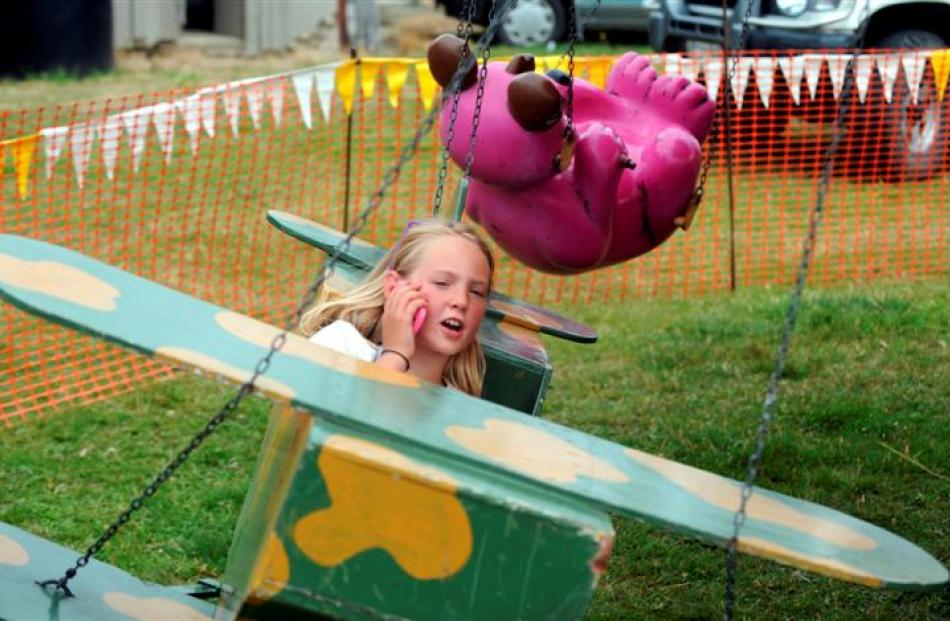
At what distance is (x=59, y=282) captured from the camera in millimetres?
2498

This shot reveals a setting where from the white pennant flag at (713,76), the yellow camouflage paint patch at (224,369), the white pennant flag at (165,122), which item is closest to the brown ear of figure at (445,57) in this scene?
the yellow camouflage paint patch at (224,369)

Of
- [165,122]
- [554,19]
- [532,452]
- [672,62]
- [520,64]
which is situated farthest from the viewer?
[554,19]

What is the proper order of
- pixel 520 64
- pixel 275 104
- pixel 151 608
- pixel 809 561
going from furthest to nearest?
pixel 275 104
pixel 520 64
pixel 151 608
pixel 809 561

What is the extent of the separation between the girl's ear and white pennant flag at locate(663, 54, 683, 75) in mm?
4087

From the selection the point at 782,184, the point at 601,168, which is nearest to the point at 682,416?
the point at 601,168

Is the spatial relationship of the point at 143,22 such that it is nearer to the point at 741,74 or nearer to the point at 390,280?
the point at 741,74

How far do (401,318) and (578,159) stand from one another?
2.94 ft

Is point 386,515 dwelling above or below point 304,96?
above

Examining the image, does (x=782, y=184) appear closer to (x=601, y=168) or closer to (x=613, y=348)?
(x=613, y=348)

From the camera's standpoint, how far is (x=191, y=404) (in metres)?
5.77

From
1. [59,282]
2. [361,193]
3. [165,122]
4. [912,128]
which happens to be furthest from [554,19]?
[59,282]

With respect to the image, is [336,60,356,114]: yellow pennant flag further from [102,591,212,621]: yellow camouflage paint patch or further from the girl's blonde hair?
[102,591,212,621]: yellow camouflage paint patch

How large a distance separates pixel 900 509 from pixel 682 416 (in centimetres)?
109

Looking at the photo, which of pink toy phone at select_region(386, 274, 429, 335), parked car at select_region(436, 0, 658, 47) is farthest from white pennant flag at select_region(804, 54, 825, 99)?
parked car at select_region(436, 0, 658, 47)
